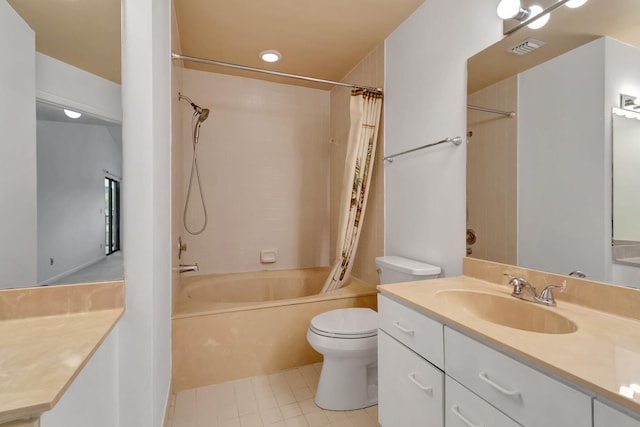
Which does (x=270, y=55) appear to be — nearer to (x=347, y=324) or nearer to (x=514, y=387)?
(x=347, y=324)

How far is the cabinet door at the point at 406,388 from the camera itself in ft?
3.40

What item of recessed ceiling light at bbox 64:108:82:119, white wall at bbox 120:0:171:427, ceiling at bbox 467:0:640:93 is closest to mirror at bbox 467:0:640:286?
ceiling at bbox 467:0:640:93

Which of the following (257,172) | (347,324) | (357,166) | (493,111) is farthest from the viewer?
(257,172)

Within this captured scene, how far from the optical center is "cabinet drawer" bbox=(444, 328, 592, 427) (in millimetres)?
640

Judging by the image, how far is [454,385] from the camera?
0.95m

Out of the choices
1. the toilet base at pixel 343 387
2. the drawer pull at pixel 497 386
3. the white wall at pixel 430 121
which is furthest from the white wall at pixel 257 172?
the drawer pull at pixel 497 386

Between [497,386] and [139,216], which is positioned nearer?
[497,386]

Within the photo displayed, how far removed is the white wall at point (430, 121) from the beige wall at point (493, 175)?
0.20 feet

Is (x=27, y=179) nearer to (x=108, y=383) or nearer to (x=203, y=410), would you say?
(x=108, y=383)

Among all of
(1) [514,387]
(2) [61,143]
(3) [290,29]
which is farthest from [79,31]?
(1) [514,387]

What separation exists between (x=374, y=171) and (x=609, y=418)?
195 cm

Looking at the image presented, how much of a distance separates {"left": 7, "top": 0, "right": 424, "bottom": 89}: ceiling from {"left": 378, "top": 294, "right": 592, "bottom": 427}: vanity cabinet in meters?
1.54

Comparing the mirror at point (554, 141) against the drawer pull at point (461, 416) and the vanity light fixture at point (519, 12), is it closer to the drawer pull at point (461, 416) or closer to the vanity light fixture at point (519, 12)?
the vanity light fixture at point (519, 12)

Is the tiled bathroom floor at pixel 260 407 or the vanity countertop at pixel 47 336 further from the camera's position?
the tiled bathroom floor at pixel 260 407
